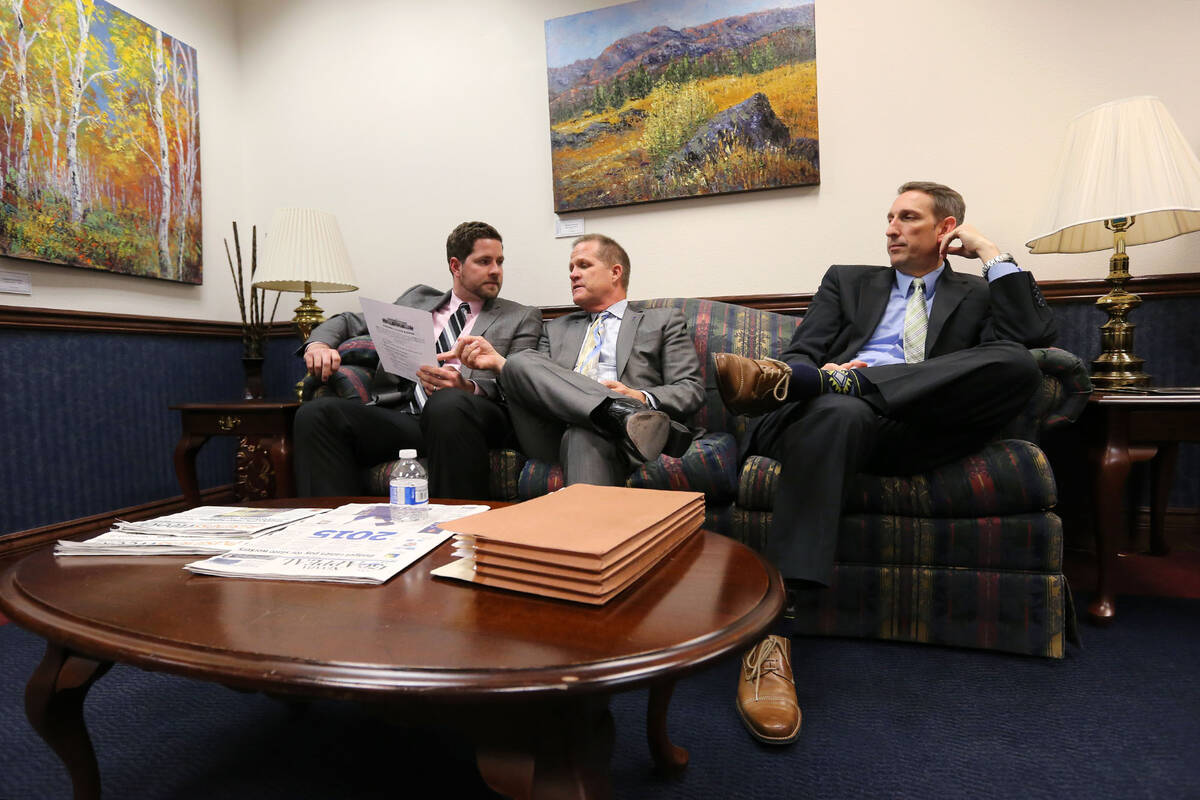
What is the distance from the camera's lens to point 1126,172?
181 centimetres

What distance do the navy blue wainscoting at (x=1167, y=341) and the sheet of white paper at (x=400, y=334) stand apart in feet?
7.30

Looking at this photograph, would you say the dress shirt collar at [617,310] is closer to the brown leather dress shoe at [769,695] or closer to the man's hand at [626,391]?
the man's hand at [626,391]

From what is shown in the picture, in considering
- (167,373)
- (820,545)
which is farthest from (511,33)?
(820,545)

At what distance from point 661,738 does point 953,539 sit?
89cm

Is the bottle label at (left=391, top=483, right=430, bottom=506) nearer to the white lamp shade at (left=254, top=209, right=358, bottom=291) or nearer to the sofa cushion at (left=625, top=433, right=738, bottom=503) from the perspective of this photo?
the sofa cushion at (left=625, top=433, right=738, bottom=503)

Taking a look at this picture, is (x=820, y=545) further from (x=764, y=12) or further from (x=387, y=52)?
(x=387, y=52)

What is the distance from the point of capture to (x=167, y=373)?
2.78 metres

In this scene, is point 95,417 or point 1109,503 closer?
point 1109,503

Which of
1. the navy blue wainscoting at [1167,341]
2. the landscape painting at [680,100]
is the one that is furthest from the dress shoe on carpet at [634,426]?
the navy blue wainscoting at [1167,341]

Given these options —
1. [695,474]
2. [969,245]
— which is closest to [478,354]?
[695,474]

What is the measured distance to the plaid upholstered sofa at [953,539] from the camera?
142 cm

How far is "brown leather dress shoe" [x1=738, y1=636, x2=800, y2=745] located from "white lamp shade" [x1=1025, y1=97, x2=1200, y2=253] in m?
1.61

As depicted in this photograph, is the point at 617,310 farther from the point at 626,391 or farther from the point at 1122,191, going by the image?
the point at 1122,191

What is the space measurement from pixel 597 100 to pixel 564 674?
103 inches
